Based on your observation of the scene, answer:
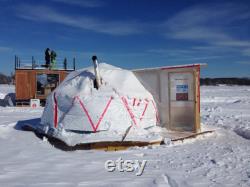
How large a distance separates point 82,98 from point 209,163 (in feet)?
13.7

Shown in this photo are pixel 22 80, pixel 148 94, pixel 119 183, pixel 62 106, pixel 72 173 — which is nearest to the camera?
pixel 119 183

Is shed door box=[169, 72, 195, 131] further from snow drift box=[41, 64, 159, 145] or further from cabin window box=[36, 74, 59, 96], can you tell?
cabin window box=[36, 74, 59, 96]

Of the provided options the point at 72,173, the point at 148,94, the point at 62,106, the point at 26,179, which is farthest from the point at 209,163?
the point at 62,106

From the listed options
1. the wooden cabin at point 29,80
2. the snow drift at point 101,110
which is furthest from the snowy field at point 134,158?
the wooden cabin at point 29,80

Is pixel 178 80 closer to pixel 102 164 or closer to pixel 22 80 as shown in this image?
pixel 102 164

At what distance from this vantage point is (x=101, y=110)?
882cm

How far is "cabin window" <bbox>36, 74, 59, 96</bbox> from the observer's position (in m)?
20.3

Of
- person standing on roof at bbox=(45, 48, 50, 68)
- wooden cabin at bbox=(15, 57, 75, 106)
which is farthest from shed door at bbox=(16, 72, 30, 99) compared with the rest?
person standing on roof at bbox=(45, 48, 50, 68)

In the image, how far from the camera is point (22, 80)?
19.6 meters

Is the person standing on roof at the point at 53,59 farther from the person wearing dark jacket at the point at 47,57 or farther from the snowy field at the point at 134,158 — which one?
the snowy field at the point at 134,158

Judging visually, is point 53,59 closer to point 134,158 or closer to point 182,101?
point 182,101

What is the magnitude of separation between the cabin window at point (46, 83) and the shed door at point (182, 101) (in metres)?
11.8

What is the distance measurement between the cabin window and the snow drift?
34.4 ft

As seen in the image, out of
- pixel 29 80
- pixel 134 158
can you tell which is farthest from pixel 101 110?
pixel 29 80
